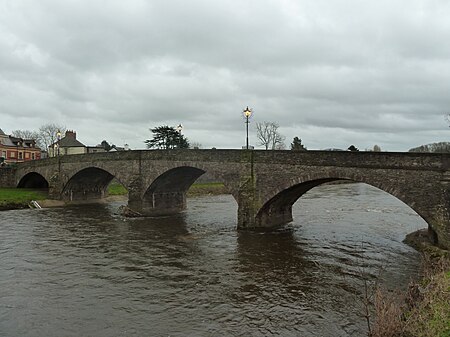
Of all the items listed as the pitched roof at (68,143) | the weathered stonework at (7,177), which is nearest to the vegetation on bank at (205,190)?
the weathered stonework at (7,177)

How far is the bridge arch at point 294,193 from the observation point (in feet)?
71.3

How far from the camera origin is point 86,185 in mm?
52375

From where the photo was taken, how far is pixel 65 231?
2941cm

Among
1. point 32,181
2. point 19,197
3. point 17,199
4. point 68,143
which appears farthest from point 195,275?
point 68,143

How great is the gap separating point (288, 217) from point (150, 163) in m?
15.1

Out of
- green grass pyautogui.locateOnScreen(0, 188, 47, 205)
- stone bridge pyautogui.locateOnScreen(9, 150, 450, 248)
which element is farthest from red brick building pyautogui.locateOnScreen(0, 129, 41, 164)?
stone bridge pyautogui.locateOnScreen(9, 150, 450, 248)

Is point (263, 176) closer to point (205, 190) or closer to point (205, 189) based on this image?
point (205, 190)

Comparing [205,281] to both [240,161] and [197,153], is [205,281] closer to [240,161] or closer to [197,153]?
[240,161]

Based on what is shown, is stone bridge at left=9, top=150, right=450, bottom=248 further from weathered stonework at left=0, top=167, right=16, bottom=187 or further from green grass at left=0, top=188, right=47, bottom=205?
weathered stonework at left=0, top=167, right=16, bottom=187

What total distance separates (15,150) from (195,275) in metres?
87.3

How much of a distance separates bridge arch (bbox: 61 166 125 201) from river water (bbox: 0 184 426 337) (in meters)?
16.3

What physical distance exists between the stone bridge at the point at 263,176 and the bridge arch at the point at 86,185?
0.19 metres

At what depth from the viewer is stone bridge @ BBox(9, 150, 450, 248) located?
20266mm

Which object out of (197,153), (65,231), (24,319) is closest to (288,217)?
(197,153)
